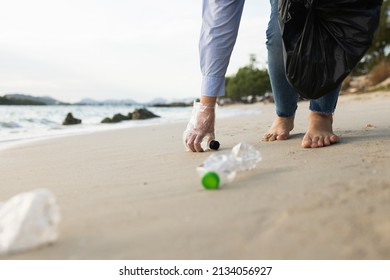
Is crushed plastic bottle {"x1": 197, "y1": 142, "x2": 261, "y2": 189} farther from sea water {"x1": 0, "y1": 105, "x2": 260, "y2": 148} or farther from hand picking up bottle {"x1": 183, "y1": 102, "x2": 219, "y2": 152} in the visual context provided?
sea water {"x1": 0, "y1": 105, "x2": 260, "y2": 148}

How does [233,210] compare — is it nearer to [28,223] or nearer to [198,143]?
[28,223]

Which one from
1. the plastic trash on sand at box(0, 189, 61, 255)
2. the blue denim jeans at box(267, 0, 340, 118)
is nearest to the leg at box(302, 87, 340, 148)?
the blue denim jeans at box(267, 0, 340, 118)

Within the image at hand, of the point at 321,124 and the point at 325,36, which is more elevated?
the point at 325,36

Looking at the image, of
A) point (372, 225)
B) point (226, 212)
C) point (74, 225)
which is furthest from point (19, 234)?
point (372, 225)

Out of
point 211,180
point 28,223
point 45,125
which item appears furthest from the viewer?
point 45,125

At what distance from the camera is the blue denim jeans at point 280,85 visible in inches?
95.3

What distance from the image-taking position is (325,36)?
6.65ft

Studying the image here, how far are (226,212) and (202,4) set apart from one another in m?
1.61

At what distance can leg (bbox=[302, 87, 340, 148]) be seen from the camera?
2.21 m

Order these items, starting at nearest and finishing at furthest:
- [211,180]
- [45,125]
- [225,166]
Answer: [211,180], [225,166], [45,125]

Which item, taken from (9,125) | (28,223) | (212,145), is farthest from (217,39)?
(9,125)

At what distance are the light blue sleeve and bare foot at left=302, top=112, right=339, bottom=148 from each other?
57cm

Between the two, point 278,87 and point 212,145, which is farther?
point 278,87

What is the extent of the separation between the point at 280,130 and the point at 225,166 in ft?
4.16
